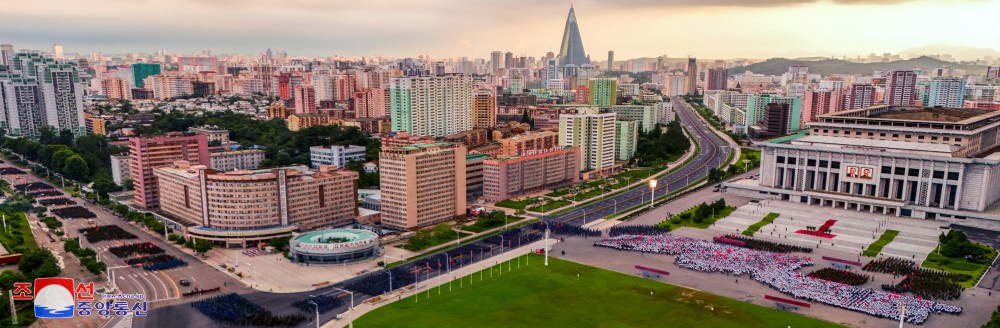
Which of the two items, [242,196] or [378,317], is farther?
[242,196]

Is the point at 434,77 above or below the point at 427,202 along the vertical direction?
above

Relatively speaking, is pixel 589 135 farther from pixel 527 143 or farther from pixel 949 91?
pixel 949 91

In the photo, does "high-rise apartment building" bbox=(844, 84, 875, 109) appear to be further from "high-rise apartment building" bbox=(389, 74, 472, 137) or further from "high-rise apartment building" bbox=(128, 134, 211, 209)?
"high-rise apartment building" bbox=(128, 134, 211, 209)

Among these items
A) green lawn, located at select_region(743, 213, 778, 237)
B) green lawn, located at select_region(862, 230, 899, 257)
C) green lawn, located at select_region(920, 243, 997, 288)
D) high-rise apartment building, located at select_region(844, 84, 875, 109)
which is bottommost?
green lawn, located at select_region(743, 213, 778, 237)

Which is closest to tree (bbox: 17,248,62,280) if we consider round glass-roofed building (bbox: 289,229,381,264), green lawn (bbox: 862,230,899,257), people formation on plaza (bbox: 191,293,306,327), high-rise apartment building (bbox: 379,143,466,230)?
Answer: people formation on plaza (bbox: 191,293,306,327)

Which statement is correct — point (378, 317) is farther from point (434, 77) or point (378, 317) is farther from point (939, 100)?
point (939, 100)

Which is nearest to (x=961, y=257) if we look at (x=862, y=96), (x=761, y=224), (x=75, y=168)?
(x=761, y=224)

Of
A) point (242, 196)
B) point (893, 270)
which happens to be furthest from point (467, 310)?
point (893, 270)
